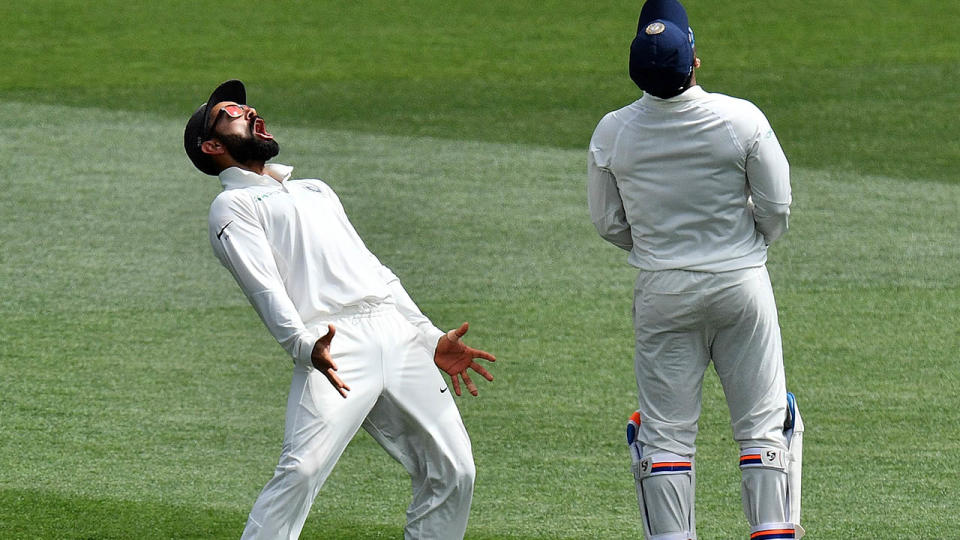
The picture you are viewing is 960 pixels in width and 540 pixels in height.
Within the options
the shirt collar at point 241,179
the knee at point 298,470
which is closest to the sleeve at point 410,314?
the shirt collar at point 241,179

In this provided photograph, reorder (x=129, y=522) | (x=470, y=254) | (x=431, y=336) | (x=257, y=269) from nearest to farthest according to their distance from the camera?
(x=257, y=269) < (x=431, y=336) < (x=129, y=522) < (x=470, y=254)

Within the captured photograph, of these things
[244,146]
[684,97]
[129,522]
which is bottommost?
[129,522]

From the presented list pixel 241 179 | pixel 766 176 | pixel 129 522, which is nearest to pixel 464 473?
pixel 241 179

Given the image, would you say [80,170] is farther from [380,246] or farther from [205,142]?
[205,142]

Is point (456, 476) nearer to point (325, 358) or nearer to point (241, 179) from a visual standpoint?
point (325, 358)

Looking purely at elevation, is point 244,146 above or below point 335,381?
above

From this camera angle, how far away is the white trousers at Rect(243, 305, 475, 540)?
4.60m

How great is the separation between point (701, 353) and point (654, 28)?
111 cm

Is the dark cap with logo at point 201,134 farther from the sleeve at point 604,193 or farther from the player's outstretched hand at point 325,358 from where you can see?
the sleeve at point 604,193

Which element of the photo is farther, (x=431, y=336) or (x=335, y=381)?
(x=431, y=336)

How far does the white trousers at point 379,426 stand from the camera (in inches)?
181

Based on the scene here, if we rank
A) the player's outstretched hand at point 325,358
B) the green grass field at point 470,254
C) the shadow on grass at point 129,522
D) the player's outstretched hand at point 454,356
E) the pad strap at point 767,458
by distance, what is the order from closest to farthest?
1. the player's outstretched hand at point 325,358
2. the pad strap at point 767,458
3. the player's outstretched hand at point 454,356
4. the shadow on grass at point 129,522
5. the green grass field at point 470,254

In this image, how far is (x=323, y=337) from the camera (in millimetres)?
4512

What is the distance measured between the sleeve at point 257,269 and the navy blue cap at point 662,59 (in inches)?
52.9
